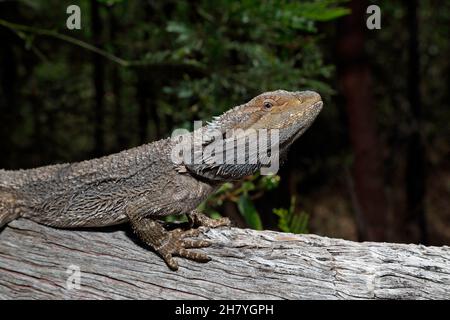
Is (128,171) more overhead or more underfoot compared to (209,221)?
more overhead

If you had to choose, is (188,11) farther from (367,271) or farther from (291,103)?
(367,271)

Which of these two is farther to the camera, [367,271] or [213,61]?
[213,61]

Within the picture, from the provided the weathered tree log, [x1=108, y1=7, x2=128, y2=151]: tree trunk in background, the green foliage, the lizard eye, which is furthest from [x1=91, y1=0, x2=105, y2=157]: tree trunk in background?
the lizard eye

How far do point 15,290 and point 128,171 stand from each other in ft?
2.98

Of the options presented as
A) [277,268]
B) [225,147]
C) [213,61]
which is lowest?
[277,268]

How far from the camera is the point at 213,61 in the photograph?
189 inches

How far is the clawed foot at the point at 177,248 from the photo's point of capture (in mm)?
2992

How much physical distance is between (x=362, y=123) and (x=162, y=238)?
448 cm

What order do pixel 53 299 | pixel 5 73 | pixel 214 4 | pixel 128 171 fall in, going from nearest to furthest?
pixel 53 299, pixel 128 171, pixel 214 4, pixel 5 73

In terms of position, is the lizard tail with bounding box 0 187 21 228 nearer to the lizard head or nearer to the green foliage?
the lizard head

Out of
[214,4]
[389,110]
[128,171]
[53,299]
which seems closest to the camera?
[53,299]

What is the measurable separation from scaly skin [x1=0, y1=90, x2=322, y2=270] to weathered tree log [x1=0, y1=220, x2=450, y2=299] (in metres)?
0.11

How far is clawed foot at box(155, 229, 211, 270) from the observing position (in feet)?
9.82

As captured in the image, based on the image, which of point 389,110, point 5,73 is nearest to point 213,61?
point 5,73
